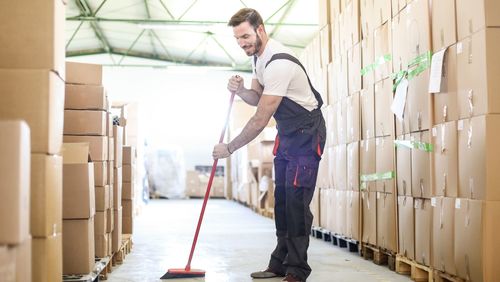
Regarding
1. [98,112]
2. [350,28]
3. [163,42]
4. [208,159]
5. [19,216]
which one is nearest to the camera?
[19,216]

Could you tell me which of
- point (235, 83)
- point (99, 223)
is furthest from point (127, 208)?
point (235, 83)

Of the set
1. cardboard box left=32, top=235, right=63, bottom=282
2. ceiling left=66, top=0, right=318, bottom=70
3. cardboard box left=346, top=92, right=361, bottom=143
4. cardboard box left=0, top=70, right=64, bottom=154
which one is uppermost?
ceiling left=66, top=0, right=318, bottom=70

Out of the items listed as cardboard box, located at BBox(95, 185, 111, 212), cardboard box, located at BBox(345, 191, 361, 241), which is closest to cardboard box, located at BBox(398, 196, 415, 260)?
cardboard box, located at BBox(345, 191, 361, 241)

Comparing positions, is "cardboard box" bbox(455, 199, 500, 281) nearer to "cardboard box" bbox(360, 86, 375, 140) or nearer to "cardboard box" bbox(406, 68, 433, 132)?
"cardboard box" bbox(406, 68, 433, 132)

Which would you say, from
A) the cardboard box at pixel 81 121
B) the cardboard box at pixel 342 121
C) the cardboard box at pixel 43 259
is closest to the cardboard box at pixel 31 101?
the cardboard box at pixel 43 259

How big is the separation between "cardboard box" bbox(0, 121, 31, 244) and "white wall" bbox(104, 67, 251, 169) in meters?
17.3

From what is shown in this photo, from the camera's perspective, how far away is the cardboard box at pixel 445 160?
3.61 metres

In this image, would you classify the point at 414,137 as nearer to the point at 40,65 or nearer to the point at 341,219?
the point at 341,219

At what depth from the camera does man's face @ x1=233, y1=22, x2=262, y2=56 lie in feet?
13.4

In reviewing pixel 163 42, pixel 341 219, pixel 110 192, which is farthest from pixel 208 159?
pixel 110 192

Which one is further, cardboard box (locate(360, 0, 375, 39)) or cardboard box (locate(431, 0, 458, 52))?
cardboard box (locate(360, 0, 375, 39))

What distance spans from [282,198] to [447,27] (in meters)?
1.60

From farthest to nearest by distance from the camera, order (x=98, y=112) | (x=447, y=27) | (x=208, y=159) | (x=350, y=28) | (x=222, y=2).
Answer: (x=208, y=159) → (x=222, y=2) → (x=350, y=28) → (x=98, y=112) → (x=447, y=27)

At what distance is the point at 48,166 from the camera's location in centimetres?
262
